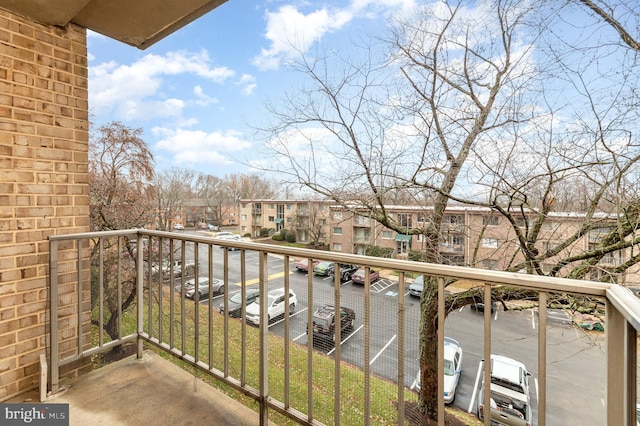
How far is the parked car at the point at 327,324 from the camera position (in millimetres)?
1423

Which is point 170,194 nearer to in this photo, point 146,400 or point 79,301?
point 79,301

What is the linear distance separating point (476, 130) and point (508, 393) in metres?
4.14

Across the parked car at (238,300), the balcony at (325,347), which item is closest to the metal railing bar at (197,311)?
the balcony at (325,347)

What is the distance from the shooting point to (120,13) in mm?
1946

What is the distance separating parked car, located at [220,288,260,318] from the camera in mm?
1768

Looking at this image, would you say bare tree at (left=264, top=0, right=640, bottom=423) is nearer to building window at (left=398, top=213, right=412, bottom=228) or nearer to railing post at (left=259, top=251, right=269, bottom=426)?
building window at (left=398, top=213, right=412, bottom=228)

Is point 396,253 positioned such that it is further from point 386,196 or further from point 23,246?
point 23,246

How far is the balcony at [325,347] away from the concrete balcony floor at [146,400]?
0.06ft

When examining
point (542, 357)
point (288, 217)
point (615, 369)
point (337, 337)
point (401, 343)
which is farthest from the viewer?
point (288, 217)

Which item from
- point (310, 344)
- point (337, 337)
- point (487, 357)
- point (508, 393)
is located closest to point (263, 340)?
point (310, 344)

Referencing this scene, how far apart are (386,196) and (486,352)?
4.76 m

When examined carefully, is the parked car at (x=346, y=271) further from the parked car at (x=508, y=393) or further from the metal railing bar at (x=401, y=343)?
the parked car at (x=508, y=393)

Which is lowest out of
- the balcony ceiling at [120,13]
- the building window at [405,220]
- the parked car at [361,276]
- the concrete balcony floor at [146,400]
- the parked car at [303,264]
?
the concrete balcony floor at [146,400]

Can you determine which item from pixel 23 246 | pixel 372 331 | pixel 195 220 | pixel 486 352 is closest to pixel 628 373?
pixel 486 352
